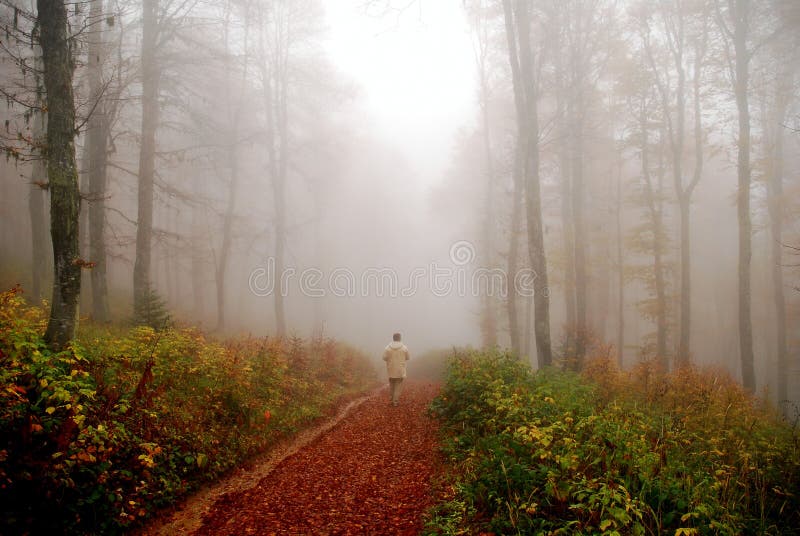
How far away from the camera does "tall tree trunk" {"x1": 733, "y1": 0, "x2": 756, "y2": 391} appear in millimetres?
11883

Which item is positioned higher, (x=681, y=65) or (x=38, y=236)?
(x=681, y=65)

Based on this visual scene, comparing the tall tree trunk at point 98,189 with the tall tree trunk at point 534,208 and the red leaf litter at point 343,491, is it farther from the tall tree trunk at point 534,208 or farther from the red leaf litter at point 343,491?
the tall tree trunk at point 534,208

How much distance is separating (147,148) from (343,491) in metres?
12.8

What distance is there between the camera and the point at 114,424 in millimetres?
4637

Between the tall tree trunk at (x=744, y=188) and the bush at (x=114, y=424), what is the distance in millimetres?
13181

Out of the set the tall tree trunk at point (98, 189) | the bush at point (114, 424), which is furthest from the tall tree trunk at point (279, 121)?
the bush at point (114, 424)

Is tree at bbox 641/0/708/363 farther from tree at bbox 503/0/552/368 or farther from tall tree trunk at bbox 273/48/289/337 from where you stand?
tall tree trunk at bbox 273/48/289/337

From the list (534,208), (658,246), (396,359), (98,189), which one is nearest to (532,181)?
(534,208)

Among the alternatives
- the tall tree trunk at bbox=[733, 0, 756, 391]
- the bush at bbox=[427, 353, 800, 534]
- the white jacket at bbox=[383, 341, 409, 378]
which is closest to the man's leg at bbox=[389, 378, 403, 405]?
the white jacket at bbox=[383, 341, 409, 378]

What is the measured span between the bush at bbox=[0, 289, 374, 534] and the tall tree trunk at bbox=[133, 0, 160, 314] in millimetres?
4745

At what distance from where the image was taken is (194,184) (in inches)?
957

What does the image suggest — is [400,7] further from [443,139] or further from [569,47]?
[443,139]

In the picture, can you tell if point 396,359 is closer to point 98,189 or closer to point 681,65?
point 98,189

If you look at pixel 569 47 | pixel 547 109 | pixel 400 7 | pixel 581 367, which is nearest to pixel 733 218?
pixel 547 109
